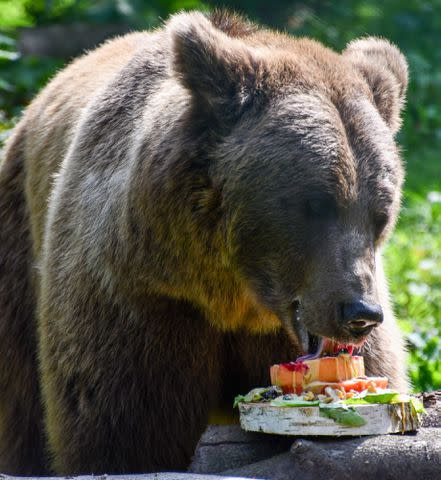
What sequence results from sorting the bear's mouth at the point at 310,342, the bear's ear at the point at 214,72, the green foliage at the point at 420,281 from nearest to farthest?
1. the bear's mouth at the point at 310,342
2. the bear's ear at the point at 214,72
3. the green foliage at the point at 420,281

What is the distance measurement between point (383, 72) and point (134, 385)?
191 cm

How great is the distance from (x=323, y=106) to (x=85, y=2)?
952 cm

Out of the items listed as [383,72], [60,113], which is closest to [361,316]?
[383,72]

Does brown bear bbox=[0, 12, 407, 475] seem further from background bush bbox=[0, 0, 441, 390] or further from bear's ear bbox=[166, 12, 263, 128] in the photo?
background bush bbox=[0, 0, 441, 390]

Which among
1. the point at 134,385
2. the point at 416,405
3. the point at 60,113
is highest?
the point at 60,113

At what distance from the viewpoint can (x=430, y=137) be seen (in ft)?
45.6

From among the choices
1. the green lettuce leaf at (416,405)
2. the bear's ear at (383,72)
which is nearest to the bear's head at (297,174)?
the bear's ear at (383,72)

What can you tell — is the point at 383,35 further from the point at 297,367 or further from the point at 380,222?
the point at 297,367

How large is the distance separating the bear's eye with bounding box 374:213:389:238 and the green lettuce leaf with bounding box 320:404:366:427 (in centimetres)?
78

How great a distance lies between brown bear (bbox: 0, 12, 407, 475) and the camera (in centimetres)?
463

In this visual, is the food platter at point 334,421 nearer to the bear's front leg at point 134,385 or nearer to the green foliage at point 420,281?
the bear's front leg at point 134,385

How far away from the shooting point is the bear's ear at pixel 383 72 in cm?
522

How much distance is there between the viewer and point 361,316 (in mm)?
4324

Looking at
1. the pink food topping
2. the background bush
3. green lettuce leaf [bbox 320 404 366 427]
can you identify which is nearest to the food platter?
green lettuce leaf [bbox 320 404 366 427]
